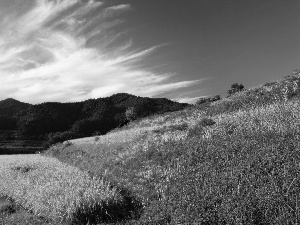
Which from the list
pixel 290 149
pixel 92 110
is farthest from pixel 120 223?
pixel 92 110

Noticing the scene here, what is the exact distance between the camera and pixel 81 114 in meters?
124

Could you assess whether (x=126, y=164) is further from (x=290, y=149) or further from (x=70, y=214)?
(x=290, y=149)

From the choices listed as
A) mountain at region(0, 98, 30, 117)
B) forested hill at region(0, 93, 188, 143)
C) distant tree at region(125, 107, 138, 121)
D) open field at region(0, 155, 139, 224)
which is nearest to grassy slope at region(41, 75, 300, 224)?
open field at region(0, 155, 139, 224)

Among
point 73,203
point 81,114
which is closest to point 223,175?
point 73,203

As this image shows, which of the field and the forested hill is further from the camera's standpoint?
the forested hill

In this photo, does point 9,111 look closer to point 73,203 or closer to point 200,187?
point 73,203

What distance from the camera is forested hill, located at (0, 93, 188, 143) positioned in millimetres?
97562

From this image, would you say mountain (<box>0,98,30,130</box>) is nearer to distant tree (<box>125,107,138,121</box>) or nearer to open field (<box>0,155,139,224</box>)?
distant tree (<box>125,107,138,121</box>)

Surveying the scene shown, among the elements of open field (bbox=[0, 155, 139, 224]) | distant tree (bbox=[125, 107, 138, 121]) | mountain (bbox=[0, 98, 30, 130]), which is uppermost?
mountain (bbox=[0, 98, 30, 130])

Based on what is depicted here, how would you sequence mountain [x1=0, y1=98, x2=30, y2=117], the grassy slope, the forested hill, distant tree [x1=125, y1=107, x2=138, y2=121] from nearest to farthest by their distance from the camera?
the grassy slope, distant tree [x1=125, y1=107, x2=138, y2=121], the forested hill, mountain [x1=0, y1=98, x2=30, y2=117]

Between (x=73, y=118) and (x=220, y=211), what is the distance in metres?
117

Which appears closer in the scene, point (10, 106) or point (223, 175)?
point (223, 175)

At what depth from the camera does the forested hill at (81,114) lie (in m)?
97.6

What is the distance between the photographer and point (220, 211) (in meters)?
7.05
